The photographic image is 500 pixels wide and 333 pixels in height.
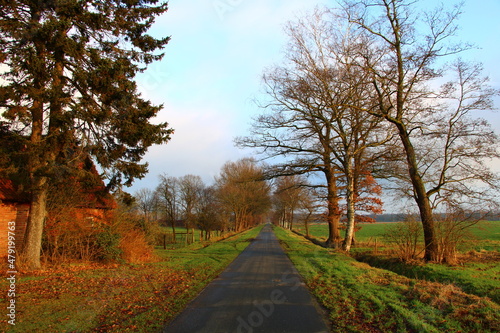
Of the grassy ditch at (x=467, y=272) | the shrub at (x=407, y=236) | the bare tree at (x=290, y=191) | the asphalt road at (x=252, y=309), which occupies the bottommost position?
the grassy ditch at (x=467, y=272)

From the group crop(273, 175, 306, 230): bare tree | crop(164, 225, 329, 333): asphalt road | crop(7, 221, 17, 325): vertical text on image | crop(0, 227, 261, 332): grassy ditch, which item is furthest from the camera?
crop(273, 175, 306, 230): bare tree

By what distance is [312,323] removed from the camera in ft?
17.7

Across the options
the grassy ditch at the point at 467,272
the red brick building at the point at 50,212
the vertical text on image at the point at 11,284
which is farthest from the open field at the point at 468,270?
the red brick building at the point at 50,212

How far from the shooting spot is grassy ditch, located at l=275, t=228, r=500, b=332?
17.2 feet

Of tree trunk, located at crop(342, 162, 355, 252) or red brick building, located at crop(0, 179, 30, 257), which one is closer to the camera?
red brick building, located at crop(0, 179, 30, 257)

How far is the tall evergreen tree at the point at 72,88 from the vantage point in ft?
29.9

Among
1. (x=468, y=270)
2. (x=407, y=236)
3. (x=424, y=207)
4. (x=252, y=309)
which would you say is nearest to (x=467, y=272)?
(x=468, y=270)

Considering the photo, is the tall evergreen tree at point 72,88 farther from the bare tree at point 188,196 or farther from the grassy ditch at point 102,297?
the bare tree at point 188,196

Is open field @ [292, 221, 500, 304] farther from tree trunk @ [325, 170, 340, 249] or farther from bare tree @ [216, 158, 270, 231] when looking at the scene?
bare tree @ [216, 158, 270, 231]

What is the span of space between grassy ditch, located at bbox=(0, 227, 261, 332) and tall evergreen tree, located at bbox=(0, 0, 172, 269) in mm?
2254

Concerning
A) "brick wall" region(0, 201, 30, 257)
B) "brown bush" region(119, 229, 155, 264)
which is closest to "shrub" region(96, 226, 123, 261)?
"brown bush" region(119, 229, 155, 264)

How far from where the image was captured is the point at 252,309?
6145mm

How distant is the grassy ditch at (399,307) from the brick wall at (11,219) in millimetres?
12405

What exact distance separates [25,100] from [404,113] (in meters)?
14.6
